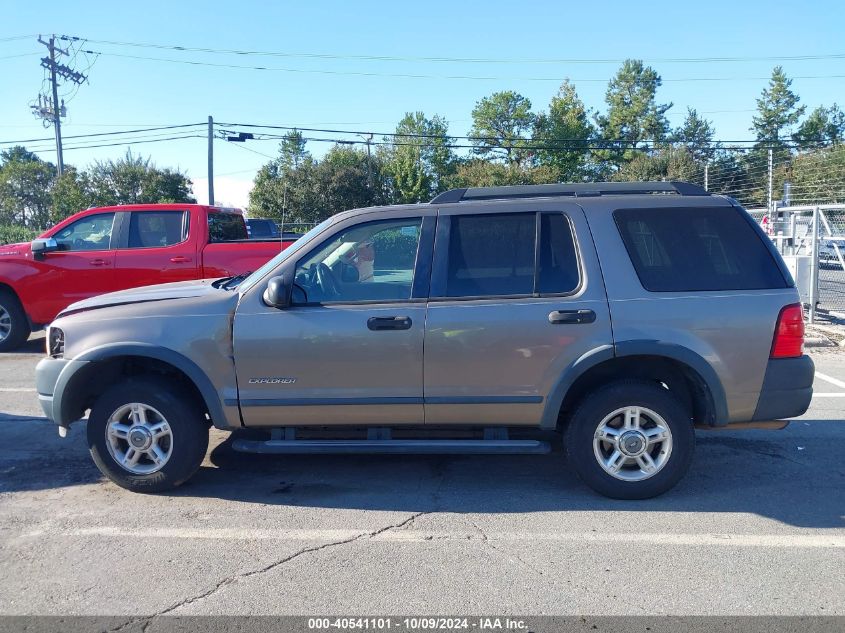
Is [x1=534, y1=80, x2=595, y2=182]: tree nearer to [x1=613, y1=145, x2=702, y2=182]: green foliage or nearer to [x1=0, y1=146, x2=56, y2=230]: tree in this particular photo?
[x1=613, y1=145, x2=702, y2=182]: green foliage

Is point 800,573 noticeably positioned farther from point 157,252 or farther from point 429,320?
point 157,252

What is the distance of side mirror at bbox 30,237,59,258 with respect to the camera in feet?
32.0

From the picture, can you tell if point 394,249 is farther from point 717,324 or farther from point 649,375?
point 717,324

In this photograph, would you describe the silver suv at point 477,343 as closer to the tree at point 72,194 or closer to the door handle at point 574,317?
the door handle at point 574,317

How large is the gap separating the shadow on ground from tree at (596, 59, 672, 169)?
187 feet

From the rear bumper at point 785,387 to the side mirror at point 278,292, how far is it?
3039 millimetres

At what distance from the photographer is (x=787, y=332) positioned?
4457 millimetres

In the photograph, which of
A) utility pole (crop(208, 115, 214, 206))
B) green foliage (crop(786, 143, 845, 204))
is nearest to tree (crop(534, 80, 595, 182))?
green foliage (crop(786, 143, 845, 204))

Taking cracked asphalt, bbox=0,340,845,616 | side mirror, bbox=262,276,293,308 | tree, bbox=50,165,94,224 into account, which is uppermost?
tree, bbox=50,165,94,224

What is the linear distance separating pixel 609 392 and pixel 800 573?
4.66 feet

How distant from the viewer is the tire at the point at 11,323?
10164 mm

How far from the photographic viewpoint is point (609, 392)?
4.55m

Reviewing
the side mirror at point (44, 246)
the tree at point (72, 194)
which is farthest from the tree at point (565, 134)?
the side mirror at point (44, 246)

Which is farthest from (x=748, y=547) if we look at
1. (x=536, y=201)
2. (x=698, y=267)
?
(x=536, y=201)
